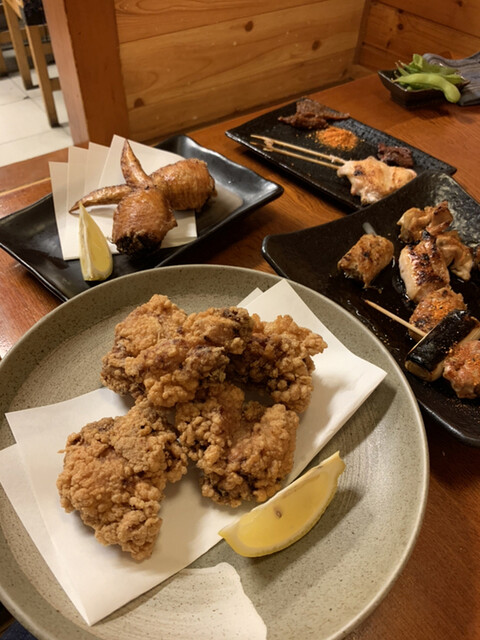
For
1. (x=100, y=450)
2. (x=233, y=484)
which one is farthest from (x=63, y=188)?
(x=233, y=484)

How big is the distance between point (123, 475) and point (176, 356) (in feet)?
1.07

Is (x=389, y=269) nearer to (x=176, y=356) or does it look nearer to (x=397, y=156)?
(x=397, y=156)

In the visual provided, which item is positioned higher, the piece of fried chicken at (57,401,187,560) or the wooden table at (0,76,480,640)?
the piece of fried chicken at (57,401,187,560)

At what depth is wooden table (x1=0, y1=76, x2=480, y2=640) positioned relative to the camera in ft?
4.00

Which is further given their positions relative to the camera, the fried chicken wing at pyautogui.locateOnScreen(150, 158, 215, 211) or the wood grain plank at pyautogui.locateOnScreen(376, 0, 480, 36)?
the wood grain plank at pyautogui.locateOnScreen(376, 0, 480, 36)

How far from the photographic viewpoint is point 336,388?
1.50 m

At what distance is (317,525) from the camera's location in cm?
122

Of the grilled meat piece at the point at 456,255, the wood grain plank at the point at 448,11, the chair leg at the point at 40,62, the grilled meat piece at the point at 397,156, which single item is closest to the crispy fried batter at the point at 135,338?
the grilled meat piece at the point at 456,255

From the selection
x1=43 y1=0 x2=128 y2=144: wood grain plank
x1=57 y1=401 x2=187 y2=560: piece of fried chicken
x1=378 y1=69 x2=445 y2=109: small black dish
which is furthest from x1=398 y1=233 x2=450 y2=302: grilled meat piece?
x1=43 y1=0 x2=128 y2=144: wood grain plank

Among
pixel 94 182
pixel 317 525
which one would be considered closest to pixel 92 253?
pixel 94 182

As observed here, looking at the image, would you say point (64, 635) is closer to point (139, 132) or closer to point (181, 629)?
point (181, 629)

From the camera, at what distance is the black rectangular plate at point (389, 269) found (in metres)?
1.65

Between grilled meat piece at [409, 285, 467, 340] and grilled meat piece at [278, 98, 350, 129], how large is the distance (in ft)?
5.62

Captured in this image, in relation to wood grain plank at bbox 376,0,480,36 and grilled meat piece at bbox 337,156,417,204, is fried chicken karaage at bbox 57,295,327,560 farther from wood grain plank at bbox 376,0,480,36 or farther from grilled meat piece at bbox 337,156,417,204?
wood grain plank at bbox 376,0,480,36
